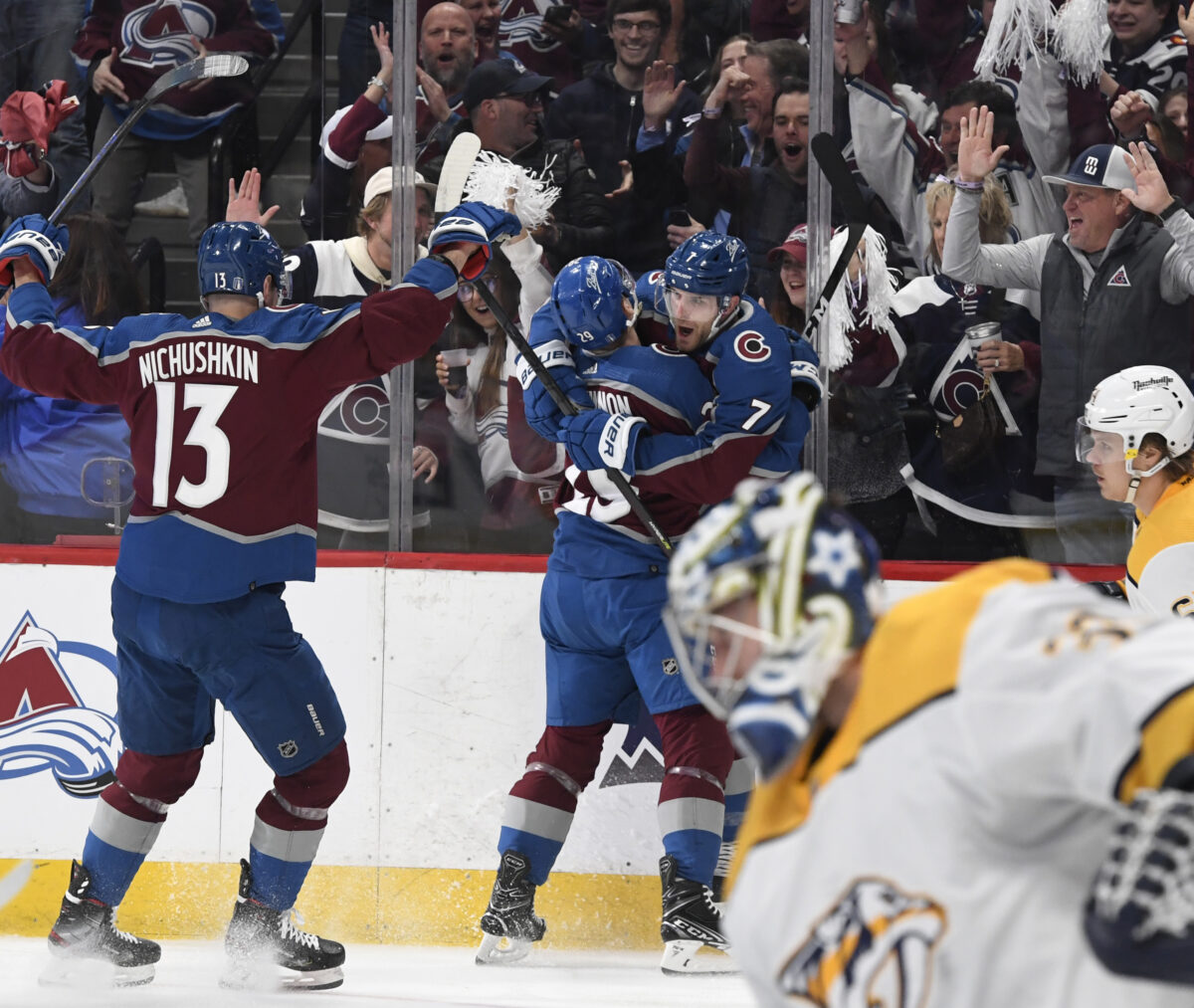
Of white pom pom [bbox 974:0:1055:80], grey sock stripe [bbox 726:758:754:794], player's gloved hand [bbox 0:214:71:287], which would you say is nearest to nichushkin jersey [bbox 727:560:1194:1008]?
grey sock stripe [bbox 726:758:754:794]

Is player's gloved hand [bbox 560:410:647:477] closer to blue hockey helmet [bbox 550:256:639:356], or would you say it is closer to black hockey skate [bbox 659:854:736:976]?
blue hockey helmet [bbox 550:256:639:356]

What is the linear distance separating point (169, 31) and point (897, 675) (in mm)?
3665

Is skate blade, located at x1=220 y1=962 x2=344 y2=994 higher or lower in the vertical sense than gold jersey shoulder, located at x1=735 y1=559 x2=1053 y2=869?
lower

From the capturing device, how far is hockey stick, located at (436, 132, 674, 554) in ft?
11.4

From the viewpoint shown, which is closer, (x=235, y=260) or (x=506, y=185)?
(x=235, y=260)

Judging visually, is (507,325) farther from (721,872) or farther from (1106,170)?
(1106,170)

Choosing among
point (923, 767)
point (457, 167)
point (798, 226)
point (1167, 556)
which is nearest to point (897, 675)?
point (923, 767)

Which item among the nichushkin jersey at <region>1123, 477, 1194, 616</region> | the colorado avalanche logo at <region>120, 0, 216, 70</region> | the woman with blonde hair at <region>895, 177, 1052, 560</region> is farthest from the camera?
the colorado avalanche logo at <region>120, 0, 216, 70</region>

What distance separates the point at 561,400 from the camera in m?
3.53

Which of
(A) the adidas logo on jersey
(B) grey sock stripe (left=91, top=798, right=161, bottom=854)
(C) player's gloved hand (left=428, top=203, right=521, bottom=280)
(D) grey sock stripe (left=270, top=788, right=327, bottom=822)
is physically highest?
(C) player's gloved hand (left=428, top=203, right=521, bottom=280)

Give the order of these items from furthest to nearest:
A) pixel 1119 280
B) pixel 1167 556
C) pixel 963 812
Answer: pixel 1119 280, pixel 1167 556, pixel 963 812

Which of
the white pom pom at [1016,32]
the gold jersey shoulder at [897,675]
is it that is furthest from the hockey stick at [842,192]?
the gold jersey shoulder at [897,675]

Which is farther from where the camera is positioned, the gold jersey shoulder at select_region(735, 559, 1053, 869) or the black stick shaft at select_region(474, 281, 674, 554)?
the black stick shaft at select_region(474, 281, 674, 554)

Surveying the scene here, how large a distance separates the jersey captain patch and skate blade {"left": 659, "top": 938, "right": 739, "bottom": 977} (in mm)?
1282
